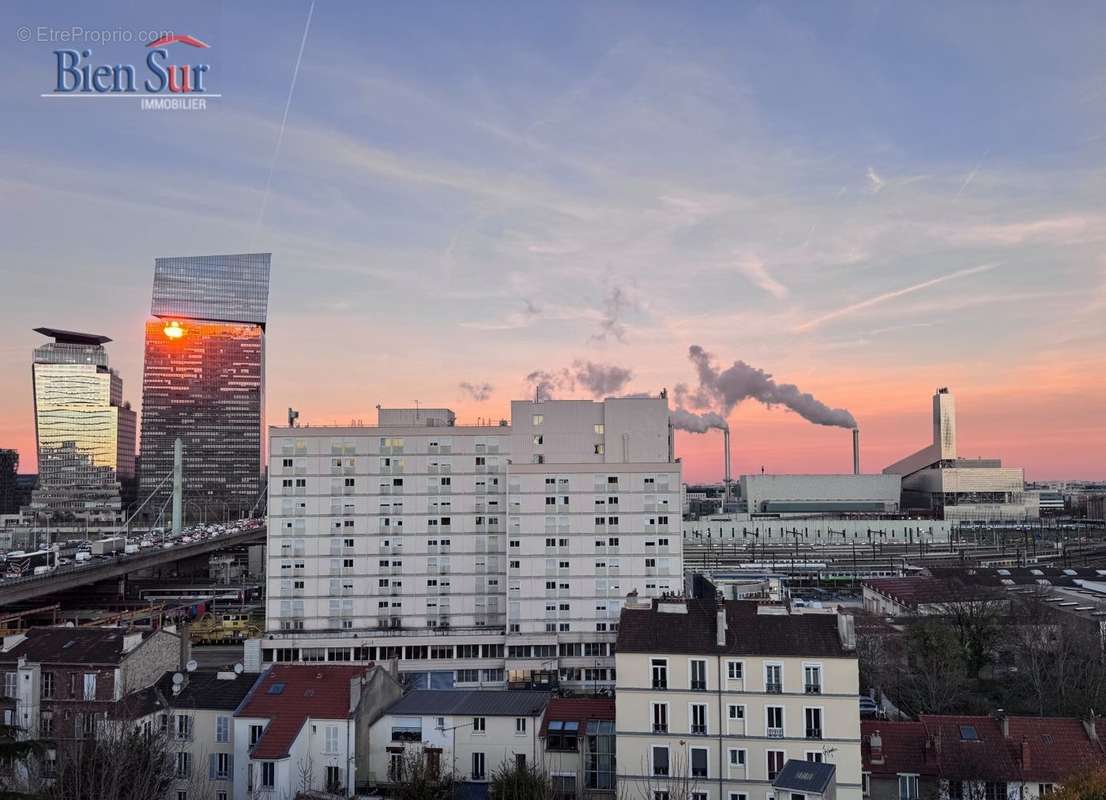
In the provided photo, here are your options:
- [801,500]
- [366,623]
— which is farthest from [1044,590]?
[801,500]

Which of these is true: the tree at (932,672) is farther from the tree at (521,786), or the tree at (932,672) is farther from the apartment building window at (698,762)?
the tree at (521,786)

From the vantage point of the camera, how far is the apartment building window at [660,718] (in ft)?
104

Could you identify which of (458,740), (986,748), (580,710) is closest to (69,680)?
(458,740)

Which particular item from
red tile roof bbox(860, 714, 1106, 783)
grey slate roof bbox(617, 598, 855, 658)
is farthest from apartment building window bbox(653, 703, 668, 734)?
red tile roof bbox(860, 714, 1106, 783)

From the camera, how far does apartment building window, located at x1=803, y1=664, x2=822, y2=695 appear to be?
3119 centimetres

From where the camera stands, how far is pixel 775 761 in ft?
102

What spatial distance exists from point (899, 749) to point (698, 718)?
29.2ft

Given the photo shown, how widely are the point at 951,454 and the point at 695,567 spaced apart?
3981 inches

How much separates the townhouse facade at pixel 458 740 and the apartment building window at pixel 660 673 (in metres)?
5.67

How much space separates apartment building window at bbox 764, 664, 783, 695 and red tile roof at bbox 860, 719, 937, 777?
5303 millimetres

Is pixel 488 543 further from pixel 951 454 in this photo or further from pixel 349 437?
pixel 951 454

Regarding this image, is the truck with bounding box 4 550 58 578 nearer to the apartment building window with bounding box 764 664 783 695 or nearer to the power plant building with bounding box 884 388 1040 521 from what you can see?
the apartment building window with bounding box 764 664 783 695

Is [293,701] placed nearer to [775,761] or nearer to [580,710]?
[580,710]

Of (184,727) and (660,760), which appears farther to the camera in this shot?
(184,727)
